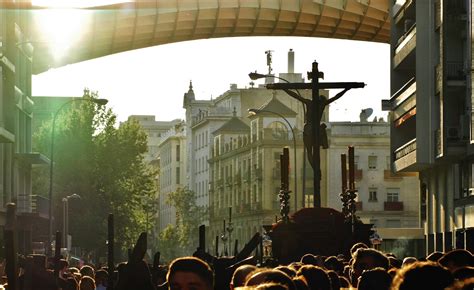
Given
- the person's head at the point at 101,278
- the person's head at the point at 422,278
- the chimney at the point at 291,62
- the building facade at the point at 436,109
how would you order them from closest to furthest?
the person's head at the point at 422,278 < the person's head at the point at 101,278 < the building facade at the point at 436,109 < the chimney at the point at 291,62

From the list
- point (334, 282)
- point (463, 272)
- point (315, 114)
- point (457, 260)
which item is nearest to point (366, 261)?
point (334, 282)

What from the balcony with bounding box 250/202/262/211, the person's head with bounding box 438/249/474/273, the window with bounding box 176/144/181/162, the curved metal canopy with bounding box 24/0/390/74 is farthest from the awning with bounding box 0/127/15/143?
the window with bounding box 176/144/181/162

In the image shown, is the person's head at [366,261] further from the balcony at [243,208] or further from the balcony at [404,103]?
the balcony at [243,208]

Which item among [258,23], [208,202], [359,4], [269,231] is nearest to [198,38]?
[258,23]

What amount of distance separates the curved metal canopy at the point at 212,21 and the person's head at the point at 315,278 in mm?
61741

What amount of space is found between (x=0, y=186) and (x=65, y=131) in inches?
849

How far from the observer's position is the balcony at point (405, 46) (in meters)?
57.7

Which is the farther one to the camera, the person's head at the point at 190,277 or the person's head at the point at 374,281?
the person's head at the point at 374,281

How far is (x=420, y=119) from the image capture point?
56094 mm

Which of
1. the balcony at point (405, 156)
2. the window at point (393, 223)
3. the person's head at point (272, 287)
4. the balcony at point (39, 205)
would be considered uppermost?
the balcony at point (405, 156)

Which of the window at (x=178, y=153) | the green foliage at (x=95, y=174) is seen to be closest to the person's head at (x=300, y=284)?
the green foliage at (x=95, y=174)

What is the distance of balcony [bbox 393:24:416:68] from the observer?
5766cm

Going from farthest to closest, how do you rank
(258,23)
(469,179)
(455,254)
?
(258,23) < (469,179) < (455,254)

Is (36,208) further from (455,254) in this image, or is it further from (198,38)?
(455,254)
